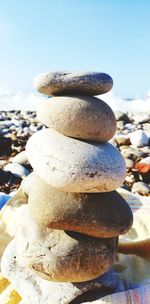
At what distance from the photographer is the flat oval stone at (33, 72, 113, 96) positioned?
1971mm

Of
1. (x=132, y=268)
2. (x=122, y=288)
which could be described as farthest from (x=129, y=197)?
(x=122, y=288)

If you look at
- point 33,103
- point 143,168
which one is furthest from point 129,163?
point 33,103

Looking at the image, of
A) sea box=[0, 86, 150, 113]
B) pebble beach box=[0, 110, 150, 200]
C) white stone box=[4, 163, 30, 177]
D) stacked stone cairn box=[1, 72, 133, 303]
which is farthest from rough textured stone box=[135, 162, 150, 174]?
sea box=[0, 86, 150, 113]

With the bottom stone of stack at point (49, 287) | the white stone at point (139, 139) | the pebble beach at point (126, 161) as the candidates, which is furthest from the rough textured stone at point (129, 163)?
the bottom stone of stack at point (49, 287)

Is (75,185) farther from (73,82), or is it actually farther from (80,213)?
(73,82)

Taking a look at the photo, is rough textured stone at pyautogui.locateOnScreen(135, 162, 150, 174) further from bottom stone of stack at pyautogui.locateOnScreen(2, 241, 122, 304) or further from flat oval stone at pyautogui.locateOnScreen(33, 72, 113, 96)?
flat oval stone at pyautogui.locateOnScreen(33, 72, 113, 96)

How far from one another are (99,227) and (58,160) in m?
0.40

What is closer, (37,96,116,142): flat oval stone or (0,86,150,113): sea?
(37,96,116,142): flat oval stone

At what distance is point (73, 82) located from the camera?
197 cm

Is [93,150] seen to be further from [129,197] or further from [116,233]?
[129,197]

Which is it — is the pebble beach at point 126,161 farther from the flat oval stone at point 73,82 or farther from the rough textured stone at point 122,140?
the flat oval stone at point 73,82

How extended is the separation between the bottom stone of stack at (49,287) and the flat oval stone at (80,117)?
2.60ft

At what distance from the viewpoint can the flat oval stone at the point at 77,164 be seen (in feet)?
6.11

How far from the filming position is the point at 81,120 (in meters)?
1.95
